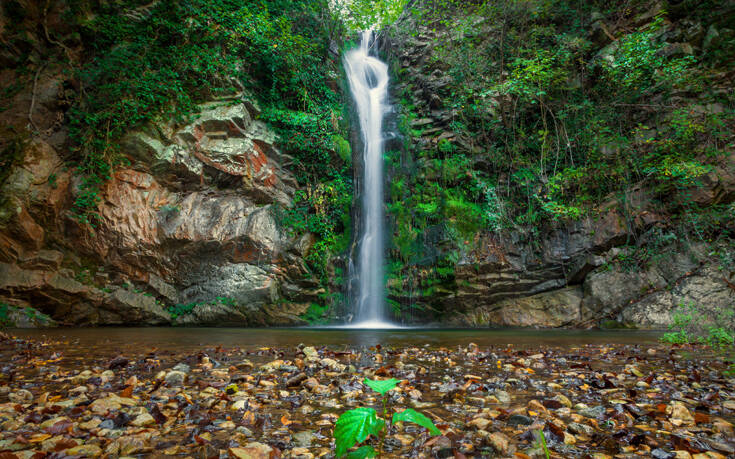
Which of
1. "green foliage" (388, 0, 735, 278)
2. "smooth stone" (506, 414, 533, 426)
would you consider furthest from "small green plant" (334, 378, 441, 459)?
"green foliage" (388, 0, 735, 278)

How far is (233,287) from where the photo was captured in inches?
377

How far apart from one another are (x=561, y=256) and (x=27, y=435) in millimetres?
11756

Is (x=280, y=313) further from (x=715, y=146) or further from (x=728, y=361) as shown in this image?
(x=715, y=146)

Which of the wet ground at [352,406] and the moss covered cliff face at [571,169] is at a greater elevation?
the moss covered cliff face at [571,169]

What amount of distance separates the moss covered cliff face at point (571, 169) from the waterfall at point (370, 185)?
0.57 meters

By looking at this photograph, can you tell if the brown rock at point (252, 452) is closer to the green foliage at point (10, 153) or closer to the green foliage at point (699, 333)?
the green foliage at point (699, 333)

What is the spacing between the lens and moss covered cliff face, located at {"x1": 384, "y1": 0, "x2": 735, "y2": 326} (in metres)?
9.14

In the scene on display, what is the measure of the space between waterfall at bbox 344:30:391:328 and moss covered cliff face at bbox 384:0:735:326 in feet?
1.88

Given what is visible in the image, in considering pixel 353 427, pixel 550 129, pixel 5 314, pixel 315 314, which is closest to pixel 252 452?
pixel 353 427

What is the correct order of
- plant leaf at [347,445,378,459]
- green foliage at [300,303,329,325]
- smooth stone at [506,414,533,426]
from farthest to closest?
green foliage at [300,303,329,325] → smooth stone at [506,414,533,426] → plant leaf at [347,445,378,459]

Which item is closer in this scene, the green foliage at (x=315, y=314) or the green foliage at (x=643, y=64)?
the green foliage at (x=643, y=64)

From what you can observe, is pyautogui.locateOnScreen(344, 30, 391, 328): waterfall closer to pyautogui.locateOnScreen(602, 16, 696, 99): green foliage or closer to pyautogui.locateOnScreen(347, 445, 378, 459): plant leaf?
pyautogui.locateOnScreen(602, 16, 696, 99): green foliage

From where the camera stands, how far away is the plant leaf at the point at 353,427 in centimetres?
84

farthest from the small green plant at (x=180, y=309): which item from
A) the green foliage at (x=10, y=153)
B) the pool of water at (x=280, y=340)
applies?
the green foliage at (x=10, y=153)
